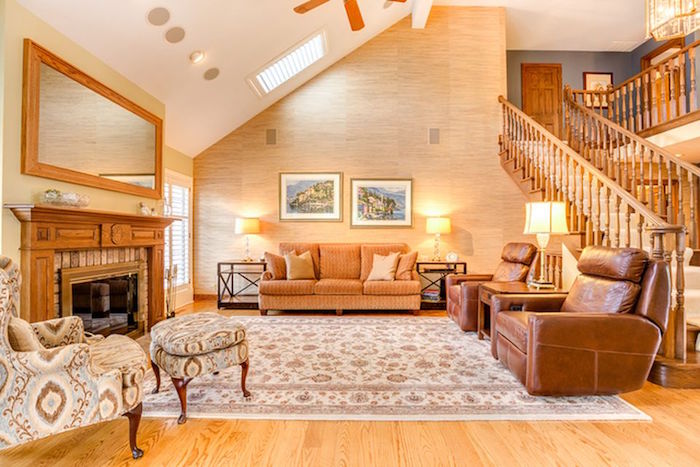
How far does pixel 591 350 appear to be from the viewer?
2.34 metres

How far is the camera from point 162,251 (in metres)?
4.49

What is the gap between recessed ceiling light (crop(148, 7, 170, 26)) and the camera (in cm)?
333

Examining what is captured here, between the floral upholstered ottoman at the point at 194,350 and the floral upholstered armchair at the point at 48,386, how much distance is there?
0.36m

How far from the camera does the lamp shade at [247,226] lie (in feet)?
18.6

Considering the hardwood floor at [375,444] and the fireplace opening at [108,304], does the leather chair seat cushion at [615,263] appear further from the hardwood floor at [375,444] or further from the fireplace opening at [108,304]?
the fireplace opening at [108,304]

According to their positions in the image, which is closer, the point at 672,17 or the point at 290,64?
the point at 672,17

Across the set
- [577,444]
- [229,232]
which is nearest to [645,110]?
[577,444]

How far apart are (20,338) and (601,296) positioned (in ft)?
11.5

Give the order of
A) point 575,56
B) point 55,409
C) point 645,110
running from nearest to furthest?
1. point 55,409
2. point 645,110
3. point 575,56

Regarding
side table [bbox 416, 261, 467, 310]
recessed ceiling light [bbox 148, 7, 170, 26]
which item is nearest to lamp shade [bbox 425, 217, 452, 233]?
side table [bbox 416, 261, 467, 310]

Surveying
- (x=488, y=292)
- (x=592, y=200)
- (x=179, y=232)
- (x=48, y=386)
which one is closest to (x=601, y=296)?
(x=488, y=292)

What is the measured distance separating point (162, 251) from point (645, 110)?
24.0 ft

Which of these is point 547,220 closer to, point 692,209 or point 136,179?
point 692,209

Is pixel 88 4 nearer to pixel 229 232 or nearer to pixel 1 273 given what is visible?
pixel 1 273
